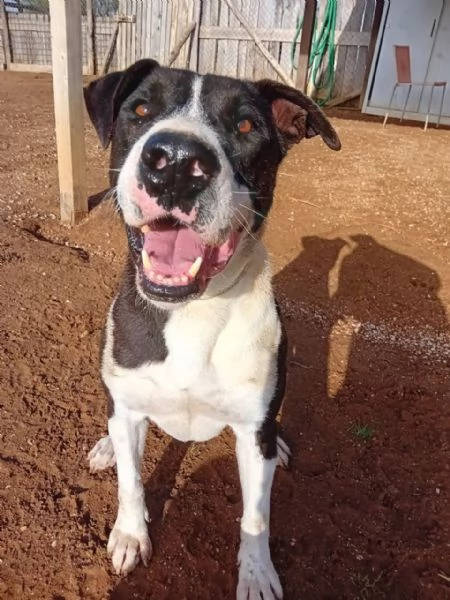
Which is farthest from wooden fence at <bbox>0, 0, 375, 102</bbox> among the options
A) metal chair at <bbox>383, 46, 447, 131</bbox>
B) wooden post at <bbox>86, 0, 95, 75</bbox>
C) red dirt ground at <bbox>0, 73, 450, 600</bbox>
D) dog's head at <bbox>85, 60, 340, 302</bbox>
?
dog's head at <bbox>85, 60, 340, 302</bbox>

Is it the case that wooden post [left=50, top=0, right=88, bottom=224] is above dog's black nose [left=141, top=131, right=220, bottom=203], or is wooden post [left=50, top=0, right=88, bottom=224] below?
below

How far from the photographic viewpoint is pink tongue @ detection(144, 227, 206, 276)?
2.01 metres

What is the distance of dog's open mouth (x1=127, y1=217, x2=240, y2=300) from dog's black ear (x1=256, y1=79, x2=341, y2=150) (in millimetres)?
676

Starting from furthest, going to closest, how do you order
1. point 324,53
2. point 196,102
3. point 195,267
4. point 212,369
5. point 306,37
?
point 324,53 < point 306,37 < point 212,369 < point 196,102 < point 195,267

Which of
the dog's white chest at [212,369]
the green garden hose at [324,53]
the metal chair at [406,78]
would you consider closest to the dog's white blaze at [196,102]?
the dog's white chest at [212,369]

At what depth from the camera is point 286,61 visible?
13.1m

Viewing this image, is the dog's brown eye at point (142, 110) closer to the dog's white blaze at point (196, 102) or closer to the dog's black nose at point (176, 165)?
the dog's white blaze at point (196, 102)

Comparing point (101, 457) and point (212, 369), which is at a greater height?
point (212, 369)

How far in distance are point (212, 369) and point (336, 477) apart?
115 centimetres

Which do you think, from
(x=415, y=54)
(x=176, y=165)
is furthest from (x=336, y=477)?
(x=415, y=54)

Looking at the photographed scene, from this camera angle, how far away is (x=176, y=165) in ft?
5.56

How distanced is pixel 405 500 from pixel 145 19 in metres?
14.0

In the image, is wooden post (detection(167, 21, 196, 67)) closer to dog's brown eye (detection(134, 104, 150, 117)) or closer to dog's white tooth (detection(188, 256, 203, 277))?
dog's brown eye (detection(134, 104, 150, 117))

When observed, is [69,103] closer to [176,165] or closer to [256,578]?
[176,165]
